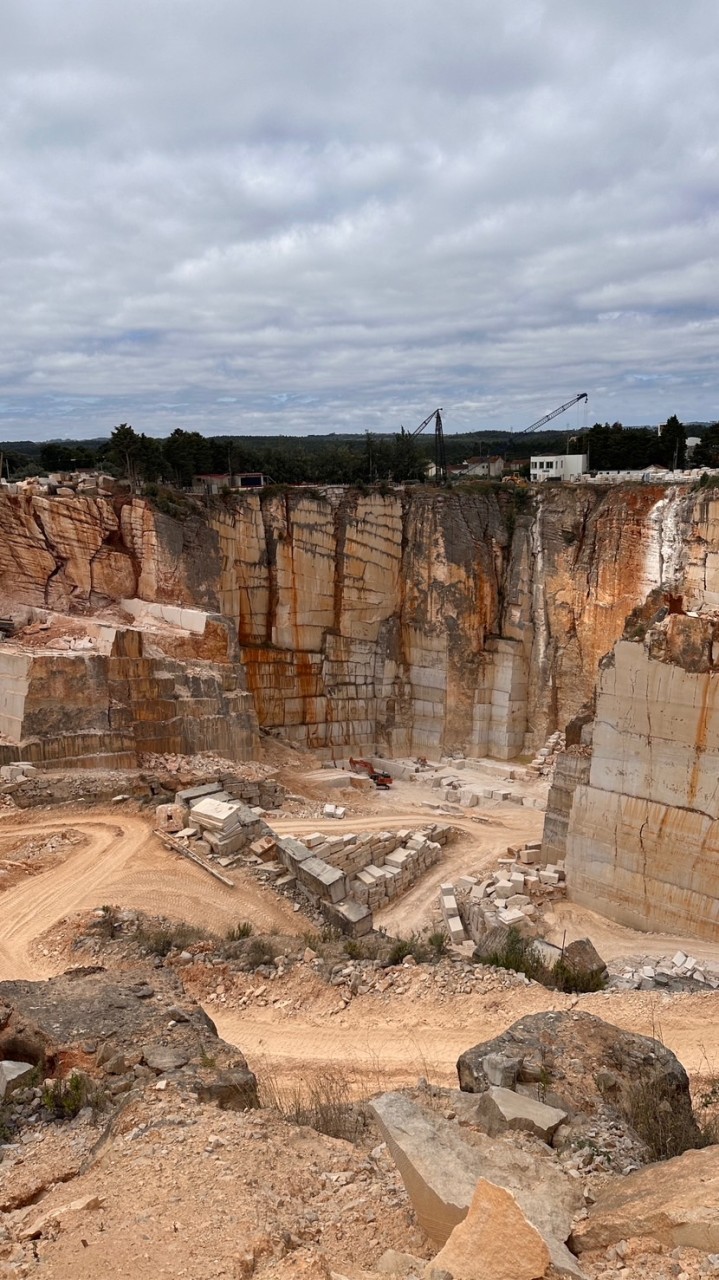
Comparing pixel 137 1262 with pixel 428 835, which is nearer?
pixel 137 1262

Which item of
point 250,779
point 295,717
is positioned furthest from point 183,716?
point 295,717

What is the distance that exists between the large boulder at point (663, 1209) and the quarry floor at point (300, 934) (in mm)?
3307

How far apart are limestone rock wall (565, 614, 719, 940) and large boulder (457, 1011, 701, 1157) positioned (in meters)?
7.32

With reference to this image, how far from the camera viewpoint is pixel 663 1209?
3.60m

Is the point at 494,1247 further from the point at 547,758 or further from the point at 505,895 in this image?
the point at 547,758

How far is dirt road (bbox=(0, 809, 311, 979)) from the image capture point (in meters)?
10.5

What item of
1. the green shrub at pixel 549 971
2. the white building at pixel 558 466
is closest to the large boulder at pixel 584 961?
the green shrub at pixel 549 971

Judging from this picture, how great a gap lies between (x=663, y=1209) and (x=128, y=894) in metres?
9.27

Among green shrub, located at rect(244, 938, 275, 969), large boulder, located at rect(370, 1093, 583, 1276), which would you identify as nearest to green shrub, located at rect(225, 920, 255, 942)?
green shrub, located at rect(244, 938, 275, 969)

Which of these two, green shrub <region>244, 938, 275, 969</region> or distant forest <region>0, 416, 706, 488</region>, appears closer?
green shrub <region>244, 938, 275, 969</region>

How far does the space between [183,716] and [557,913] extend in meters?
9.51

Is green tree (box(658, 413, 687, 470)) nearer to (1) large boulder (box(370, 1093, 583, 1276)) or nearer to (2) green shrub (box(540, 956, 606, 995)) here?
(2) green shrub (box(540, 956, 606, 995))

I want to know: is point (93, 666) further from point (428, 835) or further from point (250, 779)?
point (428, 835)

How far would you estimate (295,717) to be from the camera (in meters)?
26.8
